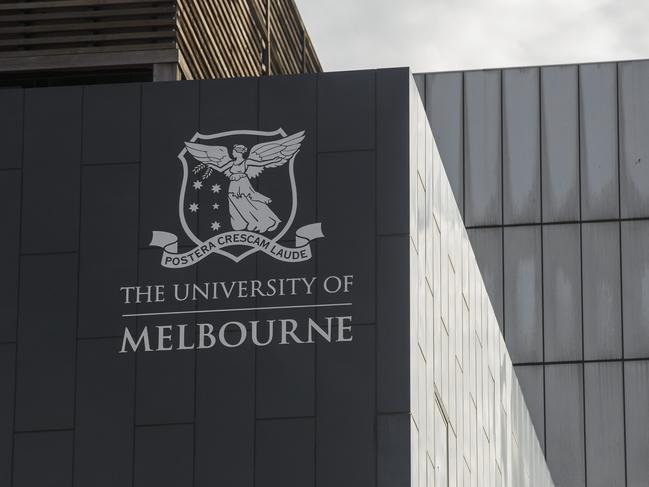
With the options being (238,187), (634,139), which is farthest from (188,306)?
(634,139)

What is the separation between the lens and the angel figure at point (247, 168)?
24062 millimetres

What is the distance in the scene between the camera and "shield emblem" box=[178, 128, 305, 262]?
24062mm

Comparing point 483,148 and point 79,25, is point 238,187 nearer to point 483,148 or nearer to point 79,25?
point 79,25

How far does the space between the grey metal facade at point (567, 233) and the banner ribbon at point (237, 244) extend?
21.8 meters

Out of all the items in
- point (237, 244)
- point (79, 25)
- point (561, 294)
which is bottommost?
point (237, 244)

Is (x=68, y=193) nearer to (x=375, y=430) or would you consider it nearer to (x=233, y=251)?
(x=233, y=251)

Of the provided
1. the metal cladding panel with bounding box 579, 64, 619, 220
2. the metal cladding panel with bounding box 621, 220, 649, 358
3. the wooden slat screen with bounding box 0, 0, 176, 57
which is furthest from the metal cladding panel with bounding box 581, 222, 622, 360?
the wooden slat screen with bounding box 0, 0, 176, 57

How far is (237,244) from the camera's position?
24.0m

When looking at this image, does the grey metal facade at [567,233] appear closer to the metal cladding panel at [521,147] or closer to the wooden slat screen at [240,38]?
the metal cladding panel at [521,147]

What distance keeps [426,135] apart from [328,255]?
2.76 m

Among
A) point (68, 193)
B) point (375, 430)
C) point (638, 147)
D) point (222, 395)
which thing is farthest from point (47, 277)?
point (638, 147)

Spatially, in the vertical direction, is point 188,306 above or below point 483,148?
below

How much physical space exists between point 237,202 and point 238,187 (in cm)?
19

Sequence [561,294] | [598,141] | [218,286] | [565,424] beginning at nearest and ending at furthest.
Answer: [218,286], [565,424], [561,294], [598,141]
